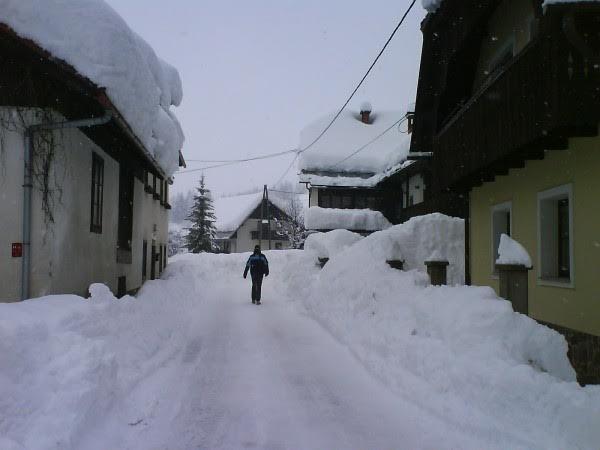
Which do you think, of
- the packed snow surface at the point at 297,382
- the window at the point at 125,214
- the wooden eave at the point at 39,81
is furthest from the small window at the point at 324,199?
the wooden eave at the point at 39,81

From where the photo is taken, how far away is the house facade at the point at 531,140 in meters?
6.39

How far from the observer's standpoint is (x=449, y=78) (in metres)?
12.4

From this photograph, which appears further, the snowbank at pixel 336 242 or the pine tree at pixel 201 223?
the pine tree at pixel 201 223

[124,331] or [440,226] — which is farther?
[440,226]

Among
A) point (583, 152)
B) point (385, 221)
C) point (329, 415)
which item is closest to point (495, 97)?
point (583, 152)

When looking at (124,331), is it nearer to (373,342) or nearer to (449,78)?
(373,342)

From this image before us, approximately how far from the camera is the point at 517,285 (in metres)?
6.33

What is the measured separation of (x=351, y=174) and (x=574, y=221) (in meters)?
25.6

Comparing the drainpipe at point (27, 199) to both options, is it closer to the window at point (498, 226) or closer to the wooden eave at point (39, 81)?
the wooden eave at point (39, 81)

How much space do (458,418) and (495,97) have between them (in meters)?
5.83

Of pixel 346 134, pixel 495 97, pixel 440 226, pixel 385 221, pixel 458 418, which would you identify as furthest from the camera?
pixel 346 134

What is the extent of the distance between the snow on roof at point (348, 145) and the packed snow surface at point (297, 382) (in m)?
23.7

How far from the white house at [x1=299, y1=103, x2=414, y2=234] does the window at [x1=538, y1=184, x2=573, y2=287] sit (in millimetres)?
16613

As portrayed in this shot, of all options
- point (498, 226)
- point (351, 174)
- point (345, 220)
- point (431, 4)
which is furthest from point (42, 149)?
point (351, 174)
